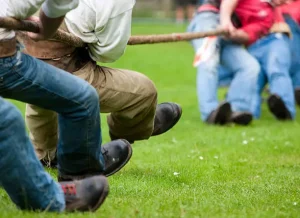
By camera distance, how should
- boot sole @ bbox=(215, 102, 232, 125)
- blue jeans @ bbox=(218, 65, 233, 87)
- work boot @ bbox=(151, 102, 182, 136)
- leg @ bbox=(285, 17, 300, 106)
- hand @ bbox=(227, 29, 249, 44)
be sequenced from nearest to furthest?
work boot @ bbox=(151, 102, 182, 136) → boot sole @ bbox=(215, 102, 232, 125) → hand @ bbox=(227, 29, 249, 44) → blue jeans @ bbox=(218, 65, 233, 87) → leg @ bbox=(285, 17, 300, 106)

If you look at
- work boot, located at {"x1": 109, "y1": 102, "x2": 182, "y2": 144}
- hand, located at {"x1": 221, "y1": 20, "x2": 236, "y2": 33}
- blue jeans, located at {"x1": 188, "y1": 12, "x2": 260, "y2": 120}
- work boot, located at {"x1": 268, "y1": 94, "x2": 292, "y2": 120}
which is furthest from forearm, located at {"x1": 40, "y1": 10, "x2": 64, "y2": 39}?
work boot, located at {"x1": 268, "y1": 94, "x2": 292, "y2": 120}

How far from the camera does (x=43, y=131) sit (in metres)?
6.55

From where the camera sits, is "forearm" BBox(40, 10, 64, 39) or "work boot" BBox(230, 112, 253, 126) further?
"work boot" BBox(230, 112, 253, 126)

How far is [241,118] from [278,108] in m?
0.90

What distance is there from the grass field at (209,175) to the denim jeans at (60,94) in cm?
43

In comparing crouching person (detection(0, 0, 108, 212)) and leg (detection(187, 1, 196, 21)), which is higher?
crouching person (detection(0, 0, 108, 212))

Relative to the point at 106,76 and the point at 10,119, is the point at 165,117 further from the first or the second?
the point at 10,119

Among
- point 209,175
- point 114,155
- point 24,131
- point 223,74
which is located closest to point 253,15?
point 223,74

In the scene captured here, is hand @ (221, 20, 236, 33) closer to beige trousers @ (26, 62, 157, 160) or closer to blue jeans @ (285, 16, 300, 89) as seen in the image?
blue jeans @ (285, 16, 300, 89)

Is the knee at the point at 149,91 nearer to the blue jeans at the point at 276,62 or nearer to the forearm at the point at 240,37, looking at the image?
the forearm at the point at 240,37

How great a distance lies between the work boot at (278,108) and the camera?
10648 mm

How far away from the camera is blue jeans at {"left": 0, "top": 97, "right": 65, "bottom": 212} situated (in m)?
4.13

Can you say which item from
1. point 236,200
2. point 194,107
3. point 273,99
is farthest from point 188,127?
point 236,200

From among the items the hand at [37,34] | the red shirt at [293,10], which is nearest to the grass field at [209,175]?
the hand at [37,34]
